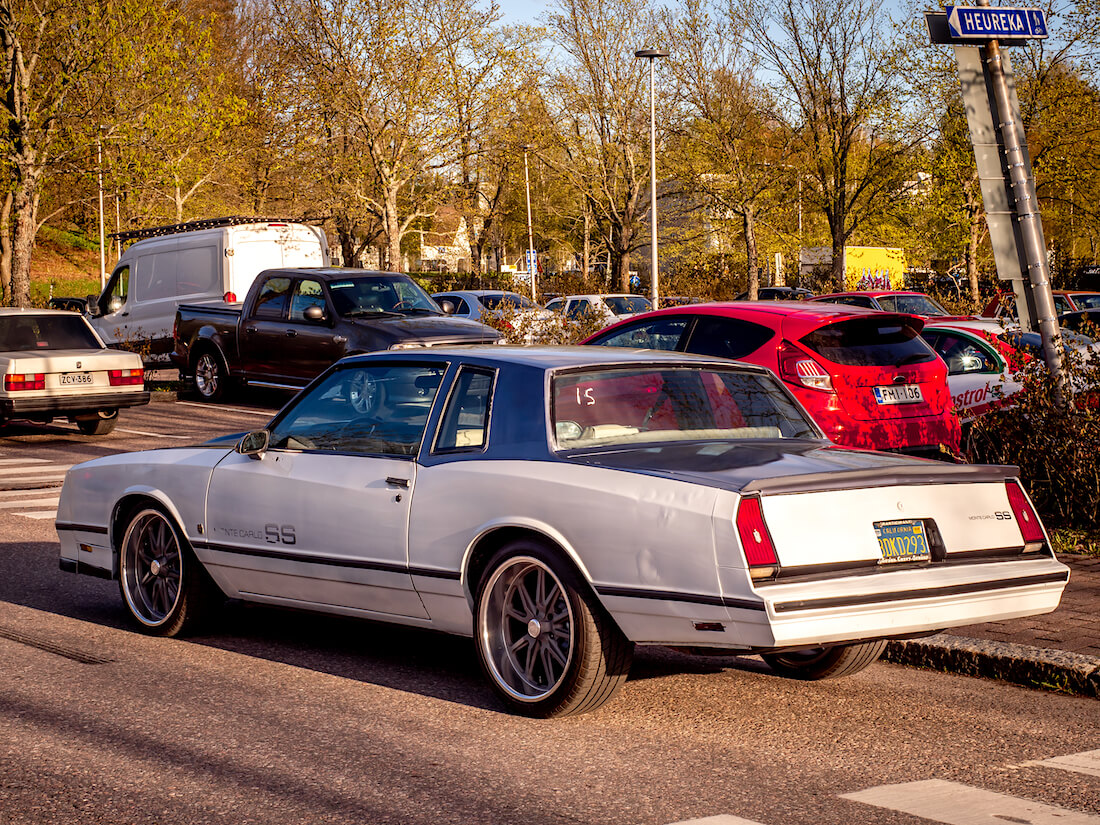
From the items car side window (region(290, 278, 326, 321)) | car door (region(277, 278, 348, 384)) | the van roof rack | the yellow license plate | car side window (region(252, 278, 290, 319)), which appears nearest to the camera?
the yellow license plate

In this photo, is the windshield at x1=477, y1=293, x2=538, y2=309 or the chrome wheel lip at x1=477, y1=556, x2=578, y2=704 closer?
the chrome wheel lip at x1=477, y1=556, x2=578, y2=704

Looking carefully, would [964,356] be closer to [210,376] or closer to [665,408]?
[665,408]

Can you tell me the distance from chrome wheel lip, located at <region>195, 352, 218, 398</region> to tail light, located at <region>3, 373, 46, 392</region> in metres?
5.37

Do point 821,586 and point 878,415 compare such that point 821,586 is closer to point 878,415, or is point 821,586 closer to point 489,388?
point 489,388

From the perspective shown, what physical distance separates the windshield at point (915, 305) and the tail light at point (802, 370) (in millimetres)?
15667

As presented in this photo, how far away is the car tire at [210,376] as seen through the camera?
2291 centimetres

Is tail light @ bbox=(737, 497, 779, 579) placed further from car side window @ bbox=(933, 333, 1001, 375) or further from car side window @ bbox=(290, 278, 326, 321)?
car side window @ bbox=(290, 278, 326, 321)

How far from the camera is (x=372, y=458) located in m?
6.28

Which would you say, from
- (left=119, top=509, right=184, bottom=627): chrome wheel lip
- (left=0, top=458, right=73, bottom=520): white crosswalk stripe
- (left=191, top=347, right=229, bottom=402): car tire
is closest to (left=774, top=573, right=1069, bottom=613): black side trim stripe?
(left=119, top=509, right=184, bottom=627): chrome wheel lip

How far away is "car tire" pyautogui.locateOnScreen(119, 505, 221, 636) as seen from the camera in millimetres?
7090

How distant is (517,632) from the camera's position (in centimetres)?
568

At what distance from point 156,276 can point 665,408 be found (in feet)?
70.8

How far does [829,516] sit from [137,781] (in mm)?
2534

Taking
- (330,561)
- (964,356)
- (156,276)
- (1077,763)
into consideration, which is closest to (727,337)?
(964,356)
